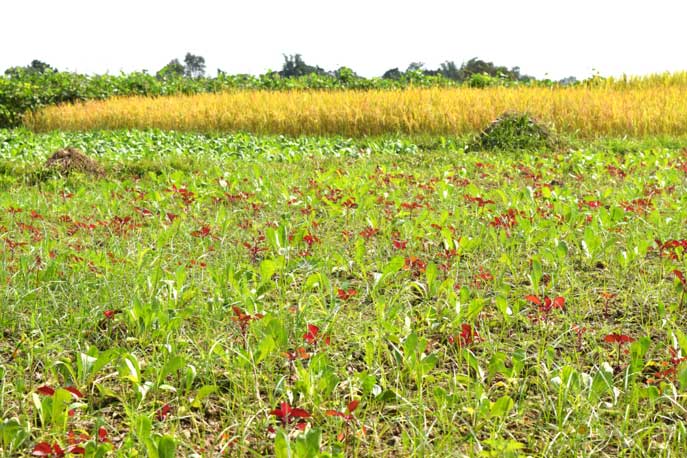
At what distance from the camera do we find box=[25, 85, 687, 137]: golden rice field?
12969 millimetres

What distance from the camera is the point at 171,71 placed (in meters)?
28.3

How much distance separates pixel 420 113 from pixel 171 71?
18.3m

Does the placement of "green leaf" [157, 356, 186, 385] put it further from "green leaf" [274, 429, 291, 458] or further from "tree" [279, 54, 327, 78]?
"tree" [279, 54, 327, 78]

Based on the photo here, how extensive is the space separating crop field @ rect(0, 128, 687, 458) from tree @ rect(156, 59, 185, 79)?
2183 centimetres

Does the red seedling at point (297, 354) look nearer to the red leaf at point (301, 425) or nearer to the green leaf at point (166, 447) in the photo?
the red leaf at point (301, 425)

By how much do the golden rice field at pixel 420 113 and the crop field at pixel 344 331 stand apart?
7.33 meters

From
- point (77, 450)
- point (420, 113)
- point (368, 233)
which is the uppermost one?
point (420, 113)

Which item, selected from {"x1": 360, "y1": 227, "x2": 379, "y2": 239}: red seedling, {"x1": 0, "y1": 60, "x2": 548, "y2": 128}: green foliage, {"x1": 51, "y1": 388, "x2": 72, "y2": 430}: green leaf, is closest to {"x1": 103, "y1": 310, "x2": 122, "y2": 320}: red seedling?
{"x1": 51, "y1": 388, "x2": 72, "y2": 430}: green leaf

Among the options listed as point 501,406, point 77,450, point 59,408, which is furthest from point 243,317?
point 501,406

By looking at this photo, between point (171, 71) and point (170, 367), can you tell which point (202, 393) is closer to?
point (170, 367)

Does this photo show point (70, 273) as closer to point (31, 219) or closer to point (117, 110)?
point (31, 219)

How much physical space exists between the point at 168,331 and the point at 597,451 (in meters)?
1.93

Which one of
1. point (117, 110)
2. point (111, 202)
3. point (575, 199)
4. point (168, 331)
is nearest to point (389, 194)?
point (575, 199)

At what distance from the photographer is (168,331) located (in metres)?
2.98
